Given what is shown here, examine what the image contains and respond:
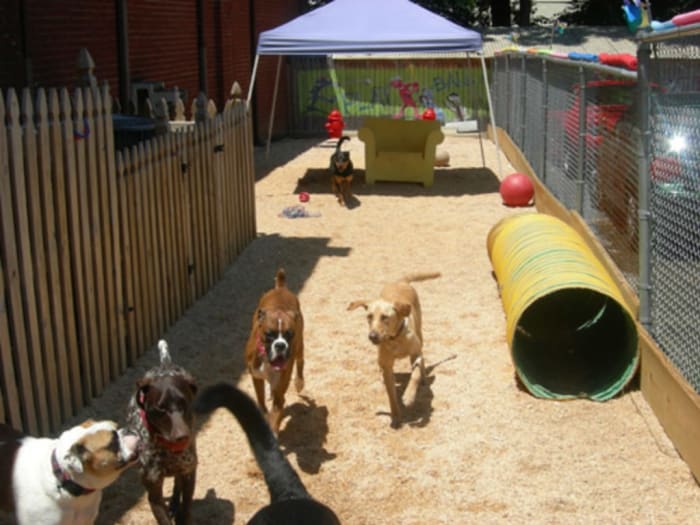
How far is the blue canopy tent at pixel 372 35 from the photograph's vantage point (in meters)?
14.3

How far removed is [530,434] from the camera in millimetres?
5625

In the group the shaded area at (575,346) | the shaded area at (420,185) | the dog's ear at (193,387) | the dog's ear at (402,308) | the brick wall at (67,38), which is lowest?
the shaded area at (575,346)

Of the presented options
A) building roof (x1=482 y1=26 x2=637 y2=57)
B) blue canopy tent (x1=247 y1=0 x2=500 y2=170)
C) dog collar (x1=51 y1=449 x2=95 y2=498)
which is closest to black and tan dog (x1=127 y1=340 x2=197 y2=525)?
dog collar (x1=51 y1=449 x2=95 y2=498)

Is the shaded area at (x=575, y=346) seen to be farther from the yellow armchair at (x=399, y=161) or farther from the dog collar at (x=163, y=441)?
the yellow armchair at (x=399, y=161)

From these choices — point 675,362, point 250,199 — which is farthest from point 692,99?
point 250,199

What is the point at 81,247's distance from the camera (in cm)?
590

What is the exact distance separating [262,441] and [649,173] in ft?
12.0

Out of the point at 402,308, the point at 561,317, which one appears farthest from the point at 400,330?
the point at 561,317

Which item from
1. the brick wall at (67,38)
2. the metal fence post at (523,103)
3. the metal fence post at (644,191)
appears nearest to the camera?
the metal fence post at (644,191)

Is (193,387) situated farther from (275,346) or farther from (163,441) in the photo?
(275,346)

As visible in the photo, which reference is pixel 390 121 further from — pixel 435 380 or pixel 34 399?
pixel 34 399

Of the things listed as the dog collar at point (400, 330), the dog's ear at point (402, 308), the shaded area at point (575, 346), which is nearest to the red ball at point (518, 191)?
the shaded area at point (575, 346)

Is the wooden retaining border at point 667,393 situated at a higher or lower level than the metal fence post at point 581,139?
lower

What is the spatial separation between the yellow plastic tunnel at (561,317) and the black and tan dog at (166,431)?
268cm
